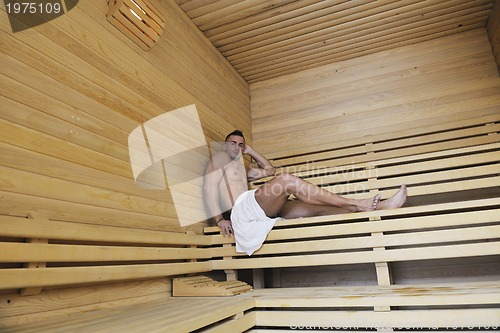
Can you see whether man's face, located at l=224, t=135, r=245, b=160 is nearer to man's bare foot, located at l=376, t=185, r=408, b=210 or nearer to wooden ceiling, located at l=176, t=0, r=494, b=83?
wooden ceiling, located at l=176, t=0, r=494, b=83

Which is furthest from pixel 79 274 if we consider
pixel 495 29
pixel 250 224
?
pixel 495 29

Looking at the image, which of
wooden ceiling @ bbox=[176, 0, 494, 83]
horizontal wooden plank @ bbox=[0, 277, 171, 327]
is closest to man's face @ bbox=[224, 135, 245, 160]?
wooden ceiling @ bbox=[176, 0, 494, 83]

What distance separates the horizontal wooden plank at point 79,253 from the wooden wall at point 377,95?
6.70ft

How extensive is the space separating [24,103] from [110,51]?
679 millimetres

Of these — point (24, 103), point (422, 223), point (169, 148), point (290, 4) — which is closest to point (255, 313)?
point (422, 223)

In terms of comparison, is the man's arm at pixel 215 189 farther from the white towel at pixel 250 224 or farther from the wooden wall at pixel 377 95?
the wooden wall at pixel 377 95

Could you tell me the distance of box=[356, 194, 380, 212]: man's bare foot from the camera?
7.11 ft

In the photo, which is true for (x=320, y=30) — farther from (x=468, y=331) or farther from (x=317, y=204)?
(x=468, y=331)

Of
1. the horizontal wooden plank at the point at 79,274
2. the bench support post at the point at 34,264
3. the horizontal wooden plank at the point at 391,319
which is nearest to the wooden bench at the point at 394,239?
the horizontal wooden plank at the point at 391,319

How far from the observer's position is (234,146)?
3.00 metres

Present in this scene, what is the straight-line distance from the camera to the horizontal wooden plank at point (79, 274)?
1.15 m

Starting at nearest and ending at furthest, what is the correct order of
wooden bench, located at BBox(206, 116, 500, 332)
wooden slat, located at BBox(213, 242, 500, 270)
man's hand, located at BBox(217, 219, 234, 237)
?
1. wooden bench, located at BBox(206, 116, 500, 332)
2. wooden slat, located at BBox(213, 242, 500, 270)
3. man's hand, located at BBox(217, 219, 234, 237)

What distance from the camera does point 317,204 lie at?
2.37m

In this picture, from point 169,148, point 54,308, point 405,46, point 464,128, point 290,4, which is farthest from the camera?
point 405,46
